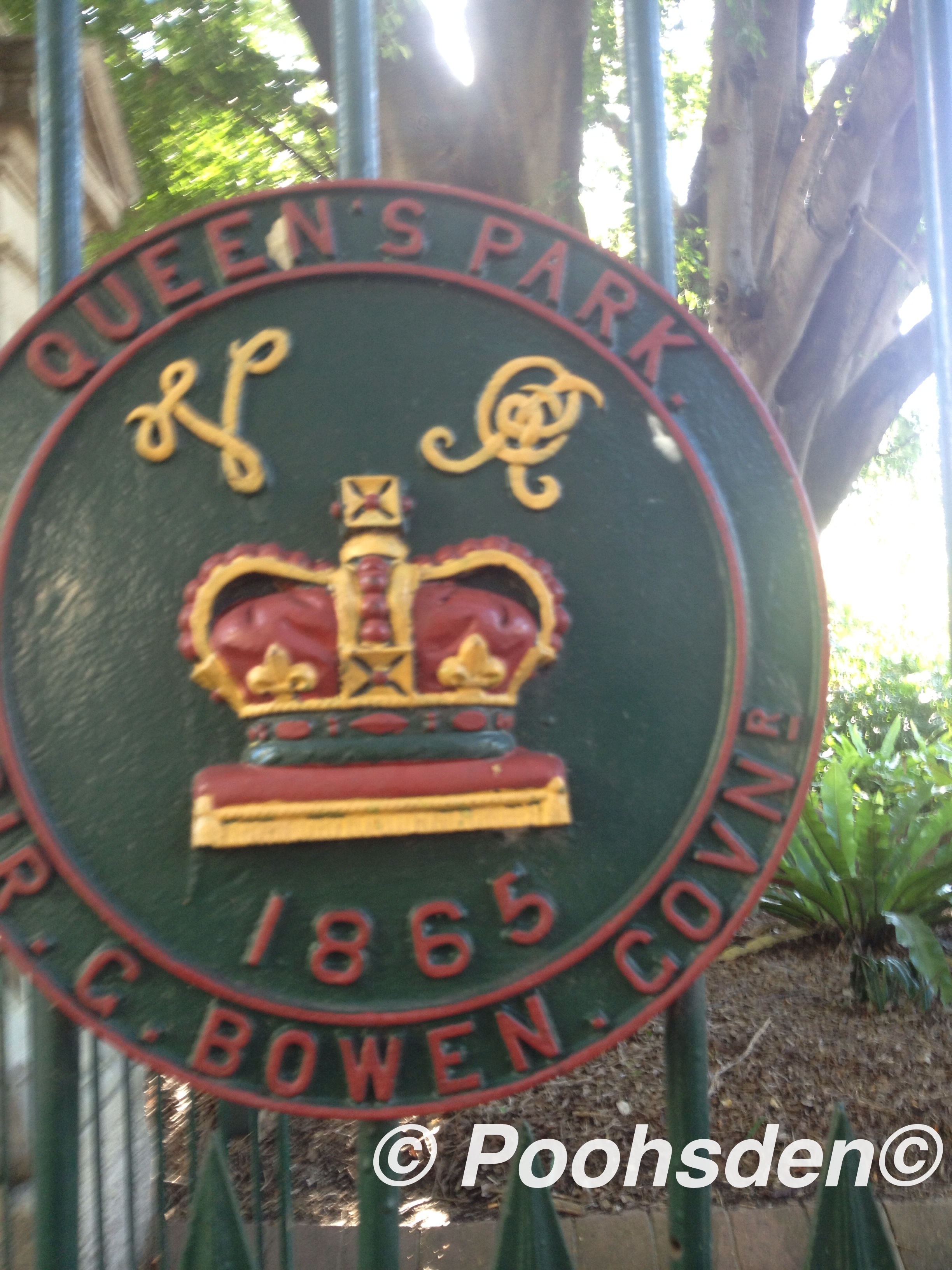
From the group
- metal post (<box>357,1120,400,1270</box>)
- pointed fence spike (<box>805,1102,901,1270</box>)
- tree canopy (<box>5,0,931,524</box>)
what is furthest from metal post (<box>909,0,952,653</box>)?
tree canopy (<box>5,0,931,524</box>)

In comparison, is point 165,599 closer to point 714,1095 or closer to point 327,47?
point 714,1095

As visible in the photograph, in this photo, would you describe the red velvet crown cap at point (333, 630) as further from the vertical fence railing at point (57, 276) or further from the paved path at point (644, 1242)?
the paved path at point (644, 1242)

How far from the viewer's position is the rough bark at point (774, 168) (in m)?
3.23

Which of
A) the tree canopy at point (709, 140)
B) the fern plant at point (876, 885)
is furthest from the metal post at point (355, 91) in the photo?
the fern plant at point (876, 885)

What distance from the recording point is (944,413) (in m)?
1.31

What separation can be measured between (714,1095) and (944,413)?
2.27 m

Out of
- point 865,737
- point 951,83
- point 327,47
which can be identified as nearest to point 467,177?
point 327,47

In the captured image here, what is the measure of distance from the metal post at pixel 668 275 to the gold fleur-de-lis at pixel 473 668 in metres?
0.42

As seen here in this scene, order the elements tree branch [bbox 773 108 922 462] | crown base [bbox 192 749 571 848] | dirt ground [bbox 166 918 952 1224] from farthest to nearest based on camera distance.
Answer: tree branch [bbox 773 108 922 462], dirt ground [bbox 166 918 952 1224], crown base [bbox 192 749 571 848]

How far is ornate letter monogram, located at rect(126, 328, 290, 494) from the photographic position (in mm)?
1005

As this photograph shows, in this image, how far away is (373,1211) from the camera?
1.01m

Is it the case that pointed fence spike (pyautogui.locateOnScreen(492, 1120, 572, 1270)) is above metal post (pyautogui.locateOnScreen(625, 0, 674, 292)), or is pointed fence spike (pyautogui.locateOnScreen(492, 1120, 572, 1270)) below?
below

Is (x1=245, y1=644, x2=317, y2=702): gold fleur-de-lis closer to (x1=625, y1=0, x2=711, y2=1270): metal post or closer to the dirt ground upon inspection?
(x1=625, y1=0, x2=711, y2=1270): metal post

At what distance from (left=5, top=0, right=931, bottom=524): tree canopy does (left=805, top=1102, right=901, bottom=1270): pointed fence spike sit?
2806 mm
